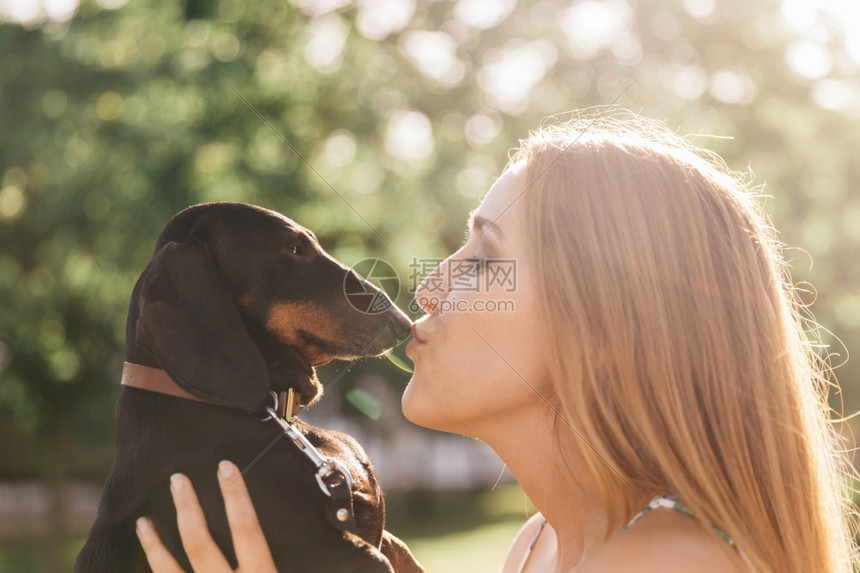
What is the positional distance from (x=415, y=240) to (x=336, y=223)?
100 cm

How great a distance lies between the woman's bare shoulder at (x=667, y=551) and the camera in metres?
1.66

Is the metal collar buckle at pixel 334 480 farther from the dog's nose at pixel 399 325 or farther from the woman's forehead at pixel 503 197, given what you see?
the woman's forehead at pixel 503 197

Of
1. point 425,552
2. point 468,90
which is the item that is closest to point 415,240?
point 468,90

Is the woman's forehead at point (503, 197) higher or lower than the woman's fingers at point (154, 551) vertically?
Answer: higher

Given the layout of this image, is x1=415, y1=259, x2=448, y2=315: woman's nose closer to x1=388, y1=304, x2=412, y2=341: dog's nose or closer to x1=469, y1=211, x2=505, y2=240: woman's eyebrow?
x1=469, y1=211, x2=505, y2=240: woman's eyebrow

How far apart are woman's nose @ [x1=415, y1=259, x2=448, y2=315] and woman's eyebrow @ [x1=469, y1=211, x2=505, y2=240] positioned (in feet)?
0.42

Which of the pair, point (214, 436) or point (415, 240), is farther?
point (415, 240)

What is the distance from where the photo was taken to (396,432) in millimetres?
22562

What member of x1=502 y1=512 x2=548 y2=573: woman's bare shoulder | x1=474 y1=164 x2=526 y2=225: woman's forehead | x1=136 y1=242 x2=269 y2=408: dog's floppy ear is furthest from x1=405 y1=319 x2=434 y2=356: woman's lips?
x1=502 y1=512 x2=548 y2=573: woman's bare shoulder

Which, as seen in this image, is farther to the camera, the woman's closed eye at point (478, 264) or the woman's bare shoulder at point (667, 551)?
the woman's closed eye at point (478, 264)

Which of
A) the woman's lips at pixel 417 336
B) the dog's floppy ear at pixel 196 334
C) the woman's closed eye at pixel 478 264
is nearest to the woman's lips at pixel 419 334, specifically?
the woman's lips at pixel 417 336

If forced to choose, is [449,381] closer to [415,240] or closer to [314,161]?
[415,240]

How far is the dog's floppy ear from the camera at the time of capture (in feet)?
7.89

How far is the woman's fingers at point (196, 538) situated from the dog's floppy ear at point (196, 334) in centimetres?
29
